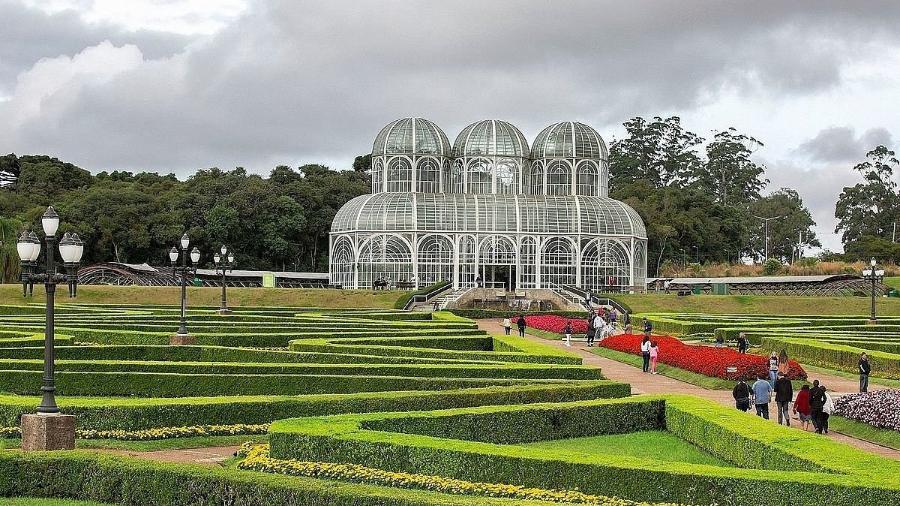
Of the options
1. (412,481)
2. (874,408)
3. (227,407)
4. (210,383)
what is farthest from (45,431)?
(874,408)

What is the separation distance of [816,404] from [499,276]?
A: 5328cm

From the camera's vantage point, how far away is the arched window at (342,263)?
7575cm

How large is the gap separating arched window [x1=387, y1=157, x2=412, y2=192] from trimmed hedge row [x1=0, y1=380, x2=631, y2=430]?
189 feet

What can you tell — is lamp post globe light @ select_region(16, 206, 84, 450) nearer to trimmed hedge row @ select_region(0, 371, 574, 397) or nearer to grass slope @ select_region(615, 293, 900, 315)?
trimmed hedge row @ select_region(0, 371, 574, 397)

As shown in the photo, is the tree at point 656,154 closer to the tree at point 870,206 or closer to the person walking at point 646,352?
the tree at point 870,206

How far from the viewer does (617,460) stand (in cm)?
1543

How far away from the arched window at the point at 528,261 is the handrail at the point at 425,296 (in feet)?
18.0

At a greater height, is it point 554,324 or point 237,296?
point 237,296

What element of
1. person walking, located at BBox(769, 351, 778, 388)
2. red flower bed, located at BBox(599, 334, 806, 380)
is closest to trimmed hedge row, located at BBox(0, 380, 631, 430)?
person walking, located at BBox(769, 351, 778, 388)

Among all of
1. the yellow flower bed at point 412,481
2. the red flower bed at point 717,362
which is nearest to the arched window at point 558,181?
the red flower bed at point 717,362

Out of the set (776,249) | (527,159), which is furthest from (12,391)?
(776,249)

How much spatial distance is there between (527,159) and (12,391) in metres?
59.3

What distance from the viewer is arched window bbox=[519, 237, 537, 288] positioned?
75875 millimetres

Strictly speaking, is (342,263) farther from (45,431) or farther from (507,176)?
(45,431)
